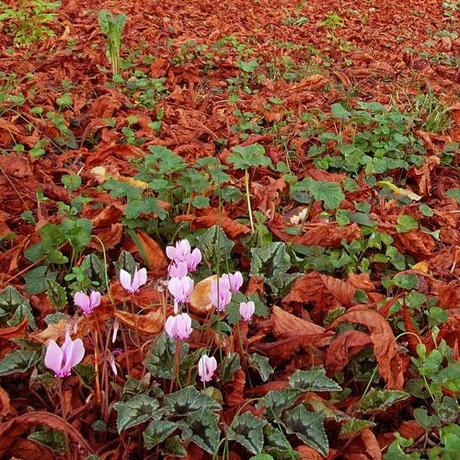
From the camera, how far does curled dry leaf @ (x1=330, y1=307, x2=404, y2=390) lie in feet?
5.53

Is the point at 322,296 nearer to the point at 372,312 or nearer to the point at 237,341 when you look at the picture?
the point at 372,312

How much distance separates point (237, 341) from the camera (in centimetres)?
175

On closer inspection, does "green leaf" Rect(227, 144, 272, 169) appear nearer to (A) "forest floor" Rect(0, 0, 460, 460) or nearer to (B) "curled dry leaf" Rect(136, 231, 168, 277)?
(A) "forest floor" Rect(0, 0, 460, 460)

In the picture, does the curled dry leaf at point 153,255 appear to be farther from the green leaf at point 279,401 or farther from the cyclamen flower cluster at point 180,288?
the green leaf at point 279,401

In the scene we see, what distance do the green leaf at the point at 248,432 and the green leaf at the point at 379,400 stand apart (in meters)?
0.28

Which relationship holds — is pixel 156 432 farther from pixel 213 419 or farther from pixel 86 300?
pixel 86 300

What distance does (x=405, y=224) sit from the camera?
2408 mm

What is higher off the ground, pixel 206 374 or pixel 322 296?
pixel 206 374

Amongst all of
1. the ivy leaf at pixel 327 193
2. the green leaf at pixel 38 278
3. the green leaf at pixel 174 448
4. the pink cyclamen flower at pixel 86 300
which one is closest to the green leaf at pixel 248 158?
the ivy leaf at pixel 327 193

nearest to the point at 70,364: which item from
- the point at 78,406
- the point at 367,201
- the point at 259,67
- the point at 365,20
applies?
the point at 78,406

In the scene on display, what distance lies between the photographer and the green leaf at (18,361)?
1.54 m

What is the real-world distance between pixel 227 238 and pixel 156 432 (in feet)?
2.95

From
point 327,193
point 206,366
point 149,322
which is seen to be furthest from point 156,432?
point 327,193

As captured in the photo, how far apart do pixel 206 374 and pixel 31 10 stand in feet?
11.5
